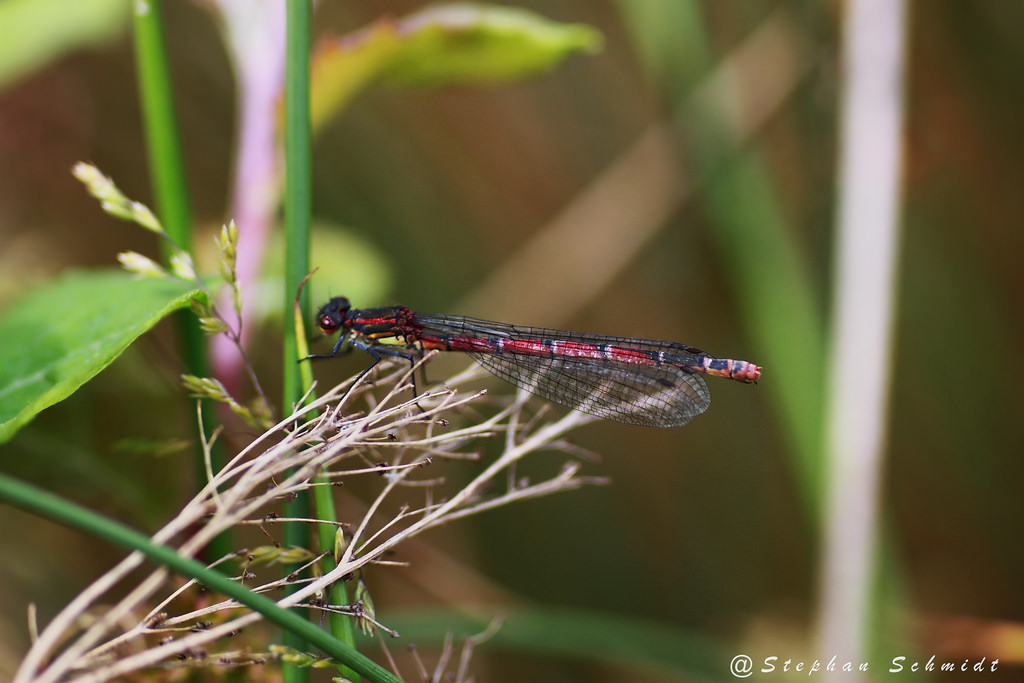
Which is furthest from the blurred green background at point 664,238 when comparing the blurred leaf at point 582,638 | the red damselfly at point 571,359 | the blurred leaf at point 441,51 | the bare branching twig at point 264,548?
the bare branching twig at point 264,548

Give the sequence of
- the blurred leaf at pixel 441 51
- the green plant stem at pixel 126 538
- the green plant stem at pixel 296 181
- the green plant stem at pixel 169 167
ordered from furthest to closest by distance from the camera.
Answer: the blurred leaf at pixel 441 51, the green plant stem at pixel 169 167, the green plant stem at pixel 296 181, the green plant stem at pixel 126 538

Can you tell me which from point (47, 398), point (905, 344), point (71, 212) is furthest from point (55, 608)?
point (905, 344)

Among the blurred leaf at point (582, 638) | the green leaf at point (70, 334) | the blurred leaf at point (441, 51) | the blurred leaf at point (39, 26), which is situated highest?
the blurred leaf at point (39, 26)

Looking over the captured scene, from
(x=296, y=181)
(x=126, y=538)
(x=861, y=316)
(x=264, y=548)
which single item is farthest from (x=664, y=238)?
(x=126, y=538)

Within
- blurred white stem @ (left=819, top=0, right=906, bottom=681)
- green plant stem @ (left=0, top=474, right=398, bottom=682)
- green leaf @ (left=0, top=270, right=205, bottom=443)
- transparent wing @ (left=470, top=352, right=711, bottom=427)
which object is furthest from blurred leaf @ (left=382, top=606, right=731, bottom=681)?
green plant stem @ (left=0, top=474, right=398, bottom=682)

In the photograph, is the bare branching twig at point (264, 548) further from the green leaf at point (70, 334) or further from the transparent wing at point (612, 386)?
the transparent wing at point (612, 386)
